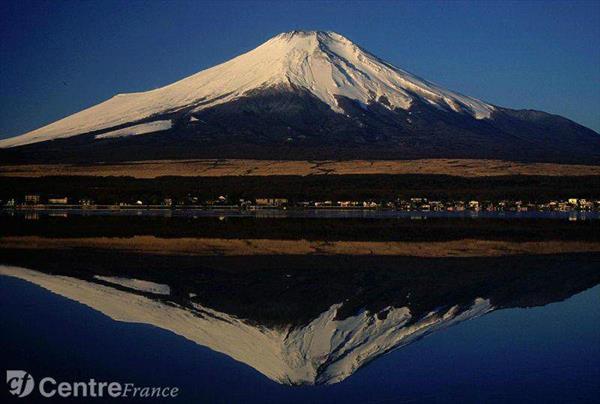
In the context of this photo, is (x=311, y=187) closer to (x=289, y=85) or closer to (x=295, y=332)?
(x=289, y=85)

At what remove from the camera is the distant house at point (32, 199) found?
5622cm

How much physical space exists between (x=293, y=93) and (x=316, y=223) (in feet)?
220

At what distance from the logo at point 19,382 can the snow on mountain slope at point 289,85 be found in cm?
8802

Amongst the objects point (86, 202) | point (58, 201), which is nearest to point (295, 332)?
point (86, 202)

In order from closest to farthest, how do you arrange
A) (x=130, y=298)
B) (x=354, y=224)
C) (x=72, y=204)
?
(x=130, y=298)
(x=354, y=224)
(x=72, y=204)

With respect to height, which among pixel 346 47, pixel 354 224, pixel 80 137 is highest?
pixel 346 47

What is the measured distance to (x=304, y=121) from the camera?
93.1m

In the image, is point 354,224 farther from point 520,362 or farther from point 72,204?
point 72,204

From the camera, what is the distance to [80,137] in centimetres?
9169

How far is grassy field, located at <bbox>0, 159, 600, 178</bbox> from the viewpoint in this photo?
66875mm

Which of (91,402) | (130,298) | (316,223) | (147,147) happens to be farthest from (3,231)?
(147,147)

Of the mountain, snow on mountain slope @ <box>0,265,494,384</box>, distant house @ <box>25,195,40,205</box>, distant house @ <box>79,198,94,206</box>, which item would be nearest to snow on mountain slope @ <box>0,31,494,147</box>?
the mountain

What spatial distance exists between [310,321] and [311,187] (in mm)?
47901

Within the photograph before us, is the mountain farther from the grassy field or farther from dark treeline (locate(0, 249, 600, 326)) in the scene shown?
dark treeline (locate(0, 249, 600, 326))
